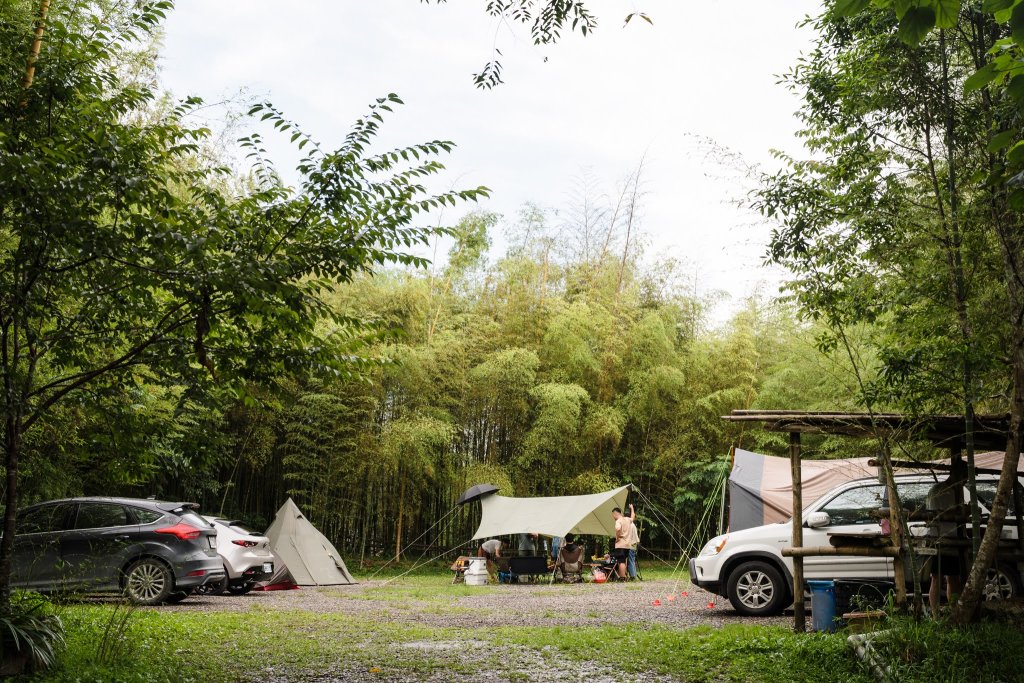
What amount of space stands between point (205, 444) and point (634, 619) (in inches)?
194

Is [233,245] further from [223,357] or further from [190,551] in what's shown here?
[190,551]

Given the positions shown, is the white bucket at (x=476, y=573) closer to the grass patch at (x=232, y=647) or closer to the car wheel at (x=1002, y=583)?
the grass patch at (x=232, y=647)

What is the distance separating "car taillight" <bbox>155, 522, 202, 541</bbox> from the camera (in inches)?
357

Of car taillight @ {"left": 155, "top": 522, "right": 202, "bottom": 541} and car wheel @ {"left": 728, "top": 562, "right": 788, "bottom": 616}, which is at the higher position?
car taillight @ {"left": 155, "top": 522, "right": 202, "bottom": 541}

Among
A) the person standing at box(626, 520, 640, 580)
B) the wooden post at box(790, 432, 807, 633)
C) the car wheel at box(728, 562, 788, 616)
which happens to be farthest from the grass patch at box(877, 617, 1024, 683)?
the person standing at box(626, 520, 640, 580)

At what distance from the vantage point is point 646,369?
16.4 m

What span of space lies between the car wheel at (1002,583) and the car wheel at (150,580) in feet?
27.3

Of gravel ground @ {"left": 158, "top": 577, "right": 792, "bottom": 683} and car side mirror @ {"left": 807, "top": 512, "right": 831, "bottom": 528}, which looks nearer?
gravel ground @ {"left": 158, "top": 577, "right": 792, "bottom": 683}

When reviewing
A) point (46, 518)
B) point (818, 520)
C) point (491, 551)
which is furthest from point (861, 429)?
point (491, 551)

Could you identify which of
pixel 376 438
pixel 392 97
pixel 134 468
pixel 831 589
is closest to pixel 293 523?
pixel 376 438

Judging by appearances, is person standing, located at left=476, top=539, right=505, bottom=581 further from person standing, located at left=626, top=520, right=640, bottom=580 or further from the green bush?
the green bush

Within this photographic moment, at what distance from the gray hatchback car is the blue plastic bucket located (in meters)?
6.39

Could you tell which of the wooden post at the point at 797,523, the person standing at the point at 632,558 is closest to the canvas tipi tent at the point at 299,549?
the person standing at the point at 632,558

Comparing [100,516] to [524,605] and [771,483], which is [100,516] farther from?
[771,483]
